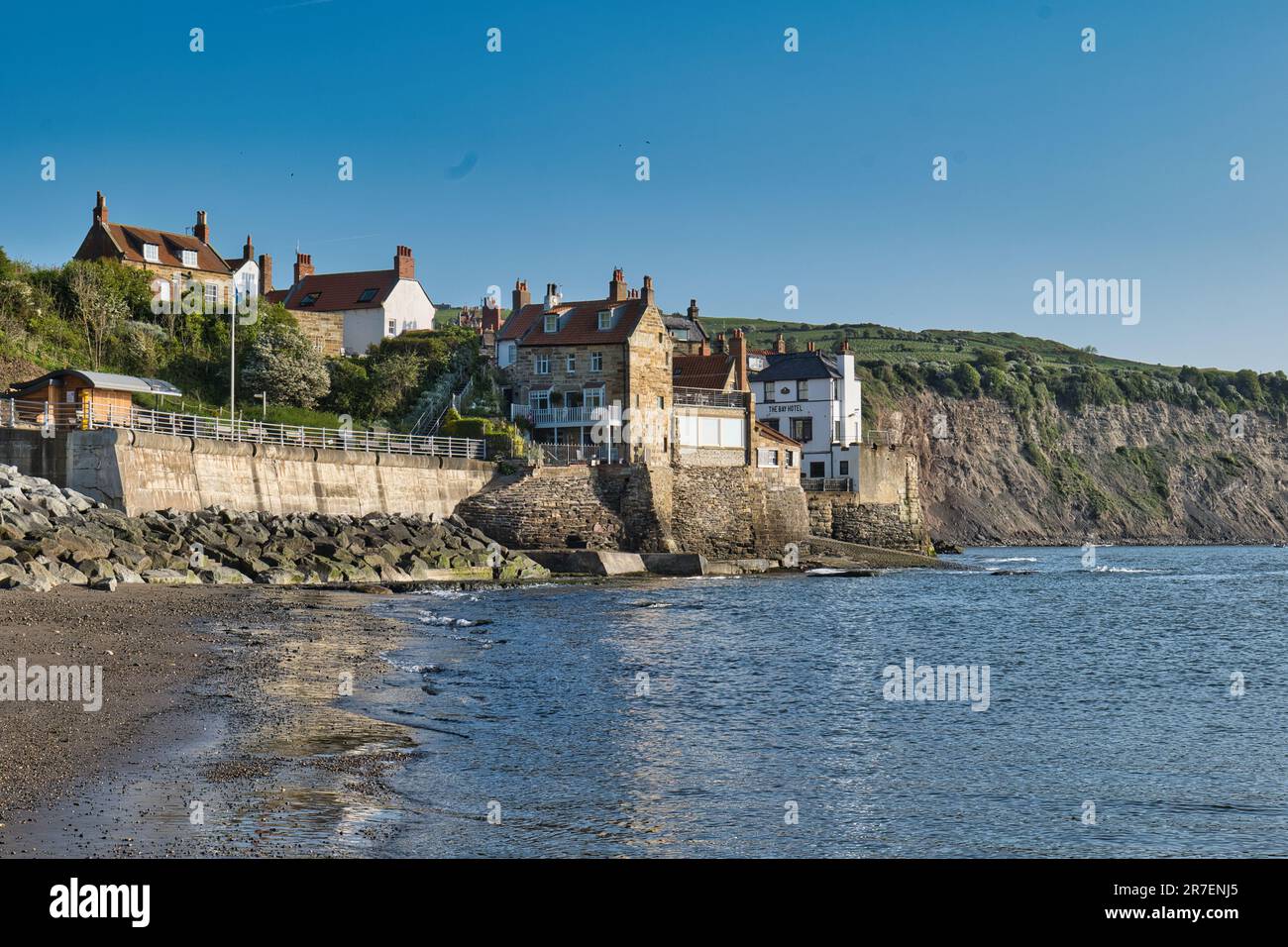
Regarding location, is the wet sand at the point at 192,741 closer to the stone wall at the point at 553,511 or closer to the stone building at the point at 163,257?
the stone wall at the point at 553,511

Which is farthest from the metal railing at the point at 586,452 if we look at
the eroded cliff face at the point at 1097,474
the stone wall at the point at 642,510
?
the eroded cliff face at the point at 1097,474

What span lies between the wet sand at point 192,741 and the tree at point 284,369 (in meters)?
34.8

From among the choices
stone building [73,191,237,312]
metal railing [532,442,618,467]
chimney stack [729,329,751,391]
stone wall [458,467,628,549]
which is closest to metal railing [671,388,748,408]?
chimney stack [729,329,751,391]

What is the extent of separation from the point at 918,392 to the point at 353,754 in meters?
111

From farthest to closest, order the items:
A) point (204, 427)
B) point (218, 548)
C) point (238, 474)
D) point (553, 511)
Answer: point (553, 511) < point (204, 427) < point (238, 474) < point (218, 548)

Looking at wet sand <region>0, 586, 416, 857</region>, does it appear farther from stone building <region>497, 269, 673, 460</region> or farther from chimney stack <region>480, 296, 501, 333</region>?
chimney stack <region>480, 296, 501, 333</region>

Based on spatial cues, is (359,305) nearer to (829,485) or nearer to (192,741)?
(829,485)

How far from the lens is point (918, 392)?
121 metres

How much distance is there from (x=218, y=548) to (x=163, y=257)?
3505 centimetres

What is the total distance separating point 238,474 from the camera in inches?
1693

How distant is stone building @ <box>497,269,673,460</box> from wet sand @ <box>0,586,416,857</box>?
33.5 meters

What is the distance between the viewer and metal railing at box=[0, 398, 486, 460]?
133 feet

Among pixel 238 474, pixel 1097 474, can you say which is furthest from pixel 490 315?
pixel 1097 474

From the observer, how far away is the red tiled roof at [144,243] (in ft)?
213
